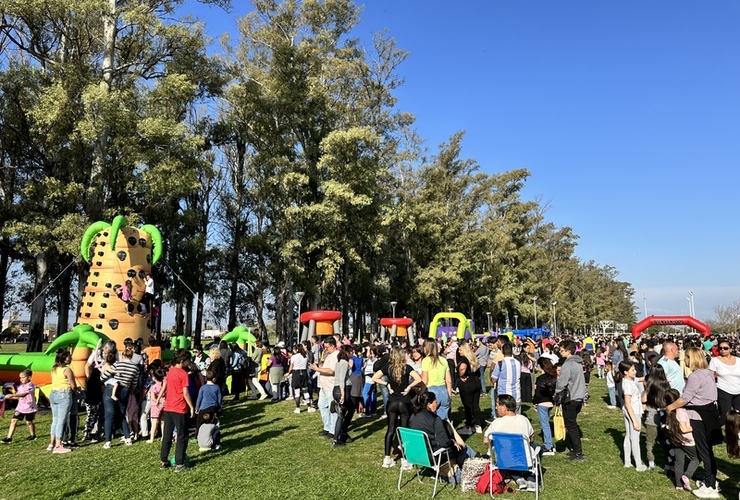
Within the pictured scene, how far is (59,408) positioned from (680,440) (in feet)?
29.4

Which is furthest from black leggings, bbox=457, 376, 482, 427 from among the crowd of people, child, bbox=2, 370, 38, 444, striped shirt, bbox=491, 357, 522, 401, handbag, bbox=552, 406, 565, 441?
child, bbox=2, 370, 38, 444

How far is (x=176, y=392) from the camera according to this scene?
728cm

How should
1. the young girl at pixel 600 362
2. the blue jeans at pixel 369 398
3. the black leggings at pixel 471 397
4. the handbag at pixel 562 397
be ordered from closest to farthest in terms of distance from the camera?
the handbag at pixel 562 397 → the black leggings at pixel 471 397 → the blue jeans at pixel 369 398 → the young girl at pixel 600 362

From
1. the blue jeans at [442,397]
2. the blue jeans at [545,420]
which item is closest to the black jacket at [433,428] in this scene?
the blue jeans at [442,397]

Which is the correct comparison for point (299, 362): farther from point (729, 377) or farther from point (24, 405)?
point (729, 377)

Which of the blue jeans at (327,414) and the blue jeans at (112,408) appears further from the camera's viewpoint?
the blue jeans at (327,414)

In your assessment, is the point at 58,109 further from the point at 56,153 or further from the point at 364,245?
the point at 364,245

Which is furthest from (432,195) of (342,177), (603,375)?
(603,375)

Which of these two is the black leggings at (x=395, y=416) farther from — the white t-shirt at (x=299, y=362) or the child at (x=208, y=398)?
the white t-shirt at (x=299, y=362)

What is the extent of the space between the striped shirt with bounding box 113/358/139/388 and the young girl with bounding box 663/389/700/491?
8.04 m

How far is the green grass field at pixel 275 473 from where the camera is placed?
20.7ft

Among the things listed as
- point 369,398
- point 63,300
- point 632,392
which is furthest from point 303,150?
point 632,392

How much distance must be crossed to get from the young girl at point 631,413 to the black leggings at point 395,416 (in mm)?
3024

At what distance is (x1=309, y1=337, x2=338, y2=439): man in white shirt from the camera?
8.94m
